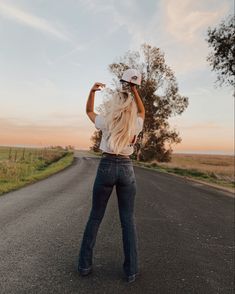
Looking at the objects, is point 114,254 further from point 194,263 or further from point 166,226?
point 166,226

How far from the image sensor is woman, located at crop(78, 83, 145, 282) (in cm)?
359

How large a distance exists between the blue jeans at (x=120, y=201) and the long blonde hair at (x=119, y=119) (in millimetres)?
227

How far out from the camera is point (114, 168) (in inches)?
145

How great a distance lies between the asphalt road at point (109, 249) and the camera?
367 centimetres

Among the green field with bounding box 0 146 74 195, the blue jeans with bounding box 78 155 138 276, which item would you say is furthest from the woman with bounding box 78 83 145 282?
the green field with bounding box 0 146 74 195

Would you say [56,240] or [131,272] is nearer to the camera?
[131,272]

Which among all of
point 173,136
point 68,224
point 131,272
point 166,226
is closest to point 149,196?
point 166,226

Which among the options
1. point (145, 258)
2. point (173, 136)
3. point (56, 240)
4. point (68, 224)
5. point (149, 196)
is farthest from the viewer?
point (173, 136)

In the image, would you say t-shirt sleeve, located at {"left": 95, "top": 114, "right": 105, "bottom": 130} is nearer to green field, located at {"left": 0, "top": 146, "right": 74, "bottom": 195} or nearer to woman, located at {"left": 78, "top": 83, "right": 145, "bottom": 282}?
woman, located at {"left": 78, "top": 83, "right": 145, "bottom": 282}

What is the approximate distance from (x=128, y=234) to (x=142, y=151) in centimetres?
3758

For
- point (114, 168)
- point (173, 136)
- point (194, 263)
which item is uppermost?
point (173, 136)

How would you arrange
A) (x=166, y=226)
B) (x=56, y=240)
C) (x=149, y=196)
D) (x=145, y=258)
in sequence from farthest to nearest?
1. (x=149, y=196)
2. (x=166, y=226)
3. (x=56, y=240)
4. (x=145, y=258)

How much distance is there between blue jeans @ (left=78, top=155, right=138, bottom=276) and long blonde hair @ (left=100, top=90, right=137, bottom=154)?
0.74 ft

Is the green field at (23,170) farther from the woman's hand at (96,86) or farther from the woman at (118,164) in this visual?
the woman's hand at (96,86)
